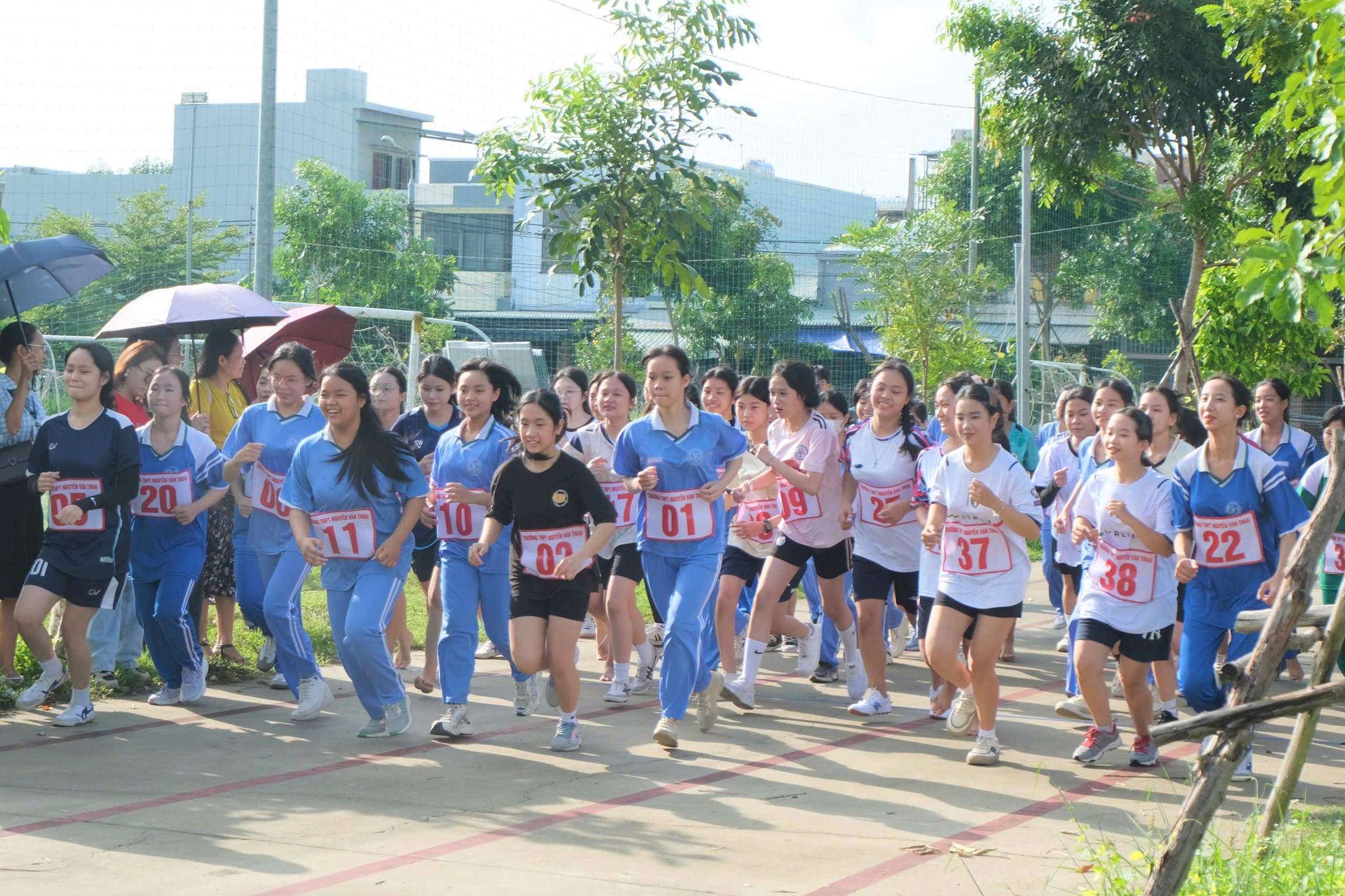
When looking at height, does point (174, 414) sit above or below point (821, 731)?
above

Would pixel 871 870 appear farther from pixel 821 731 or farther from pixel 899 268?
pixel 899 268

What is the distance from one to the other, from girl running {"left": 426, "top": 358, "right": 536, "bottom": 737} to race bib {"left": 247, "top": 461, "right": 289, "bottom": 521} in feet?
2.84

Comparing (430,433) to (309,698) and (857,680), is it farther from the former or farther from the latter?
(857,680)

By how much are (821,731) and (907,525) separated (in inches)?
47.9

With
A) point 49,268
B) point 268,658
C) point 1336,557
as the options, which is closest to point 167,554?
point 268,658

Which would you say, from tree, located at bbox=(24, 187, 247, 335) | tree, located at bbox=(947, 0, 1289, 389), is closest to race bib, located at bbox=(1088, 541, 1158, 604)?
tree, located at bbox=(947, 0, 1289, 389)

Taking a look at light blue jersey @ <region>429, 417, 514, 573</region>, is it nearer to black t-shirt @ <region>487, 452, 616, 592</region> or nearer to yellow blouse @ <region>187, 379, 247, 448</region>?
black t-shirt @ <region>487, 452, 616, 592</region>

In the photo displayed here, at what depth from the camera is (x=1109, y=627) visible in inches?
253

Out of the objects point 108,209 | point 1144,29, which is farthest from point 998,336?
point 108,209

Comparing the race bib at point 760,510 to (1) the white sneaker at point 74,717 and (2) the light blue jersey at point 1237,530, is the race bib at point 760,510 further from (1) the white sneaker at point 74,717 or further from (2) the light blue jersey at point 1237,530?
(1) the white sneaker at point 74,717

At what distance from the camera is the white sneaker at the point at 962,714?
6945 millimetres

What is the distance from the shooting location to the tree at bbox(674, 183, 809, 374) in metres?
29.6

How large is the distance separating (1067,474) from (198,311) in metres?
5.71

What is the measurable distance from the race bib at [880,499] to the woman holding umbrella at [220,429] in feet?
12.6
